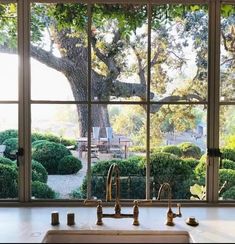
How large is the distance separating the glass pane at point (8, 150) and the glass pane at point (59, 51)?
19 centimetres

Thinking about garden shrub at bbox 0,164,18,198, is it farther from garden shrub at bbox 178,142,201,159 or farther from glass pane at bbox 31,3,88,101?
garden shrub at bbox 178,142,201,159

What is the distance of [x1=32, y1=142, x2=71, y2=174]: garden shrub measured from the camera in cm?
254

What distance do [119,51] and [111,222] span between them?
1.04 metres

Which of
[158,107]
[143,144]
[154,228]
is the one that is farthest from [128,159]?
[154,228]

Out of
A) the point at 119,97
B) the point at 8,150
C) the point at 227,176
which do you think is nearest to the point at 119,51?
the point at 119,97

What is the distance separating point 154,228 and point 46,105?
102cm

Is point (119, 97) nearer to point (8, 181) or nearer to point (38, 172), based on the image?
point (38, 172)

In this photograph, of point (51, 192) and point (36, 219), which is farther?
point (51, 192)

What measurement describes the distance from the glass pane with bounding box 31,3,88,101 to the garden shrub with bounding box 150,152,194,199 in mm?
612

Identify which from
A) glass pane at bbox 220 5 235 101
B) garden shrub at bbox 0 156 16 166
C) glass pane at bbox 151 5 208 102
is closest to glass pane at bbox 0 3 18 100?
garden shrub at bbox 0 156 16 166

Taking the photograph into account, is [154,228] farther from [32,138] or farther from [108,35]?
[108,35]

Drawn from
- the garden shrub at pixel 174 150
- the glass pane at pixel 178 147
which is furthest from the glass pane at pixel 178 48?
the garden shrub at pixel 174 150

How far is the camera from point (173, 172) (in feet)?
8.39

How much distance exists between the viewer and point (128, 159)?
101 inches
